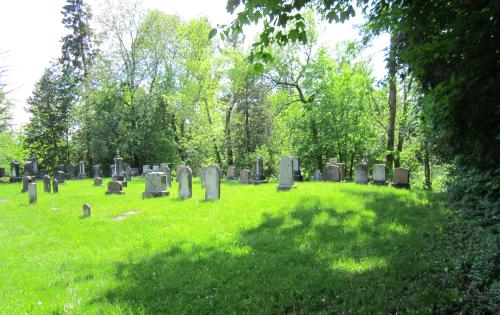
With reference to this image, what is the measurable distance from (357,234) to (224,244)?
8.62 feet

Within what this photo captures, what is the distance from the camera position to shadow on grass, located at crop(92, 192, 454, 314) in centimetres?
439

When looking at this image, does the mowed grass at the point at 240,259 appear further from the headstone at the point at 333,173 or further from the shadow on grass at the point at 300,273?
the headstone at the point at 333,173

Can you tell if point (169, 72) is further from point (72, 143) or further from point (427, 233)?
point (427, 233)

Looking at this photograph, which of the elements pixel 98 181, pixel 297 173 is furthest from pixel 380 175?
pixel 98 181

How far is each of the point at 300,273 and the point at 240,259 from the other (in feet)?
3.83

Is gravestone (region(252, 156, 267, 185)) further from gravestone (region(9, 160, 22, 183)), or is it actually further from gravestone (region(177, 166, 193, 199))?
gravestone (region(9, 160, 22, 183))

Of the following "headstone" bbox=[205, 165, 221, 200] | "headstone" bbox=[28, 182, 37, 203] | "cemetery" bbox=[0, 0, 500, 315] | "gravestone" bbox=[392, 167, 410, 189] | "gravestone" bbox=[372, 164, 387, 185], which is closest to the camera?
"cemetery" bbox=[0, 0, 500, 315]

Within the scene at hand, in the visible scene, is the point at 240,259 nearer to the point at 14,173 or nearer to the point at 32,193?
the point at 32,193

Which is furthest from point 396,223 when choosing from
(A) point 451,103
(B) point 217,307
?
(B) point 217,307

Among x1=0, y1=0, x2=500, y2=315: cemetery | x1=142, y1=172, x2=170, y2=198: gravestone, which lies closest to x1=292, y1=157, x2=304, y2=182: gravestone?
x1=0, y1=0, x2=500, y2=315: cemetery

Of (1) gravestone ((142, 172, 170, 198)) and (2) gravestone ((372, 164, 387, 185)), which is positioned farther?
(2) gravestone ((372, 164, 387, 185))

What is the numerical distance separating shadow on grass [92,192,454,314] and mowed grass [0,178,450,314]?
0.7 inches

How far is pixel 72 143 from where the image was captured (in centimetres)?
3503

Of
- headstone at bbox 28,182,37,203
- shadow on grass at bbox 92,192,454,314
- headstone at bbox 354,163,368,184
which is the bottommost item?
shadow on grass at bbox 92,192,454,314
